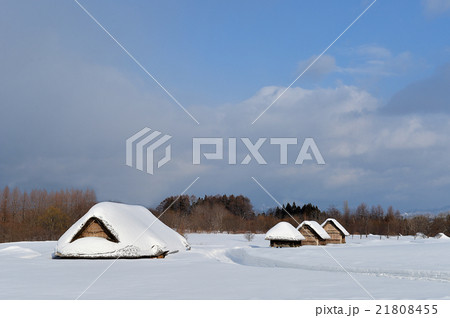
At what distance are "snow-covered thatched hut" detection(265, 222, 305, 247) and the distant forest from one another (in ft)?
60.6

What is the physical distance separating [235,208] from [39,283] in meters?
97.8

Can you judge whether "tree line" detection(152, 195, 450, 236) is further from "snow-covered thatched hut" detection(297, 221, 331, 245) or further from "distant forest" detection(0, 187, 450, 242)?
"snow-covered thatched hut" detection(297, 221, 331, 245)

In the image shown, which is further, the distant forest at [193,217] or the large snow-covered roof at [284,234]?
the distant forest at [193,217]

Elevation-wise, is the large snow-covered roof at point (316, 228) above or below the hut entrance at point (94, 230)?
below

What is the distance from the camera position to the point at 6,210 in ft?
203

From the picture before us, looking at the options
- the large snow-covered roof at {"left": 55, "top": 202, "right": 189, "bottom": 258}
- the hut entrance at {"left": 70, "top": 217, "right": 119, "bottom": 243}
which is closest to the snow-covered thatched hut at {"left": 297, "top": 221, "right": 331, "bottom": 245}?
the large snow-covered roof at {"left": 55, "top": 202, "right": 189, "bottom": 258}

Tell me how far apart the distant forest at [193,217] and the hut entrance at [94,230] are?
105 feet

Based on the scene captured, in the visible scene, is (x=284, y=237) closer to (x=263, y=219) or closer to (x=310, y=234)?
(x=310, y=234)

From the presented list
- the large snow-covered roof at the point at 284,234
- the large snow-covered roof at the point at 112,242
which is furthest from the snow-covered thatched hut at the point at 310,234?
the large snow-covered roof at the point at 112,242

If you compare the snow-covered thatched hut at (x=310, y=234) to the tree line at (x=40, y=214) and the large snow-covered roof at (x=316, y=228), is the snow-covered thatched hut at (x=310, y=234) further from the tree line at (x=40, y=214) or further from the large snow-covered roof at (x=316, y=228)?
the tree line at (x=40, y=214)

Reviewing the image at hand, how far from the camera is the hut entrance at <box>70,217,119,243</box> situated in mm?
18748

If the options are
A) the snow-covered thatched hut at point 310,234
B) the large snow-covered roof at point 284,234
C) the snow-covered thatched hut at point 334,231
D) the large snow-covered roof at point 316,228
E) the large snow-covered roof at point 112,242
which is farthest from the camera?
the snow-covered thatched hut at point 334,231

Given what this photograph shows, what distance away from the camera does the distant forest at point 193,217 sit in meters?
50.6
